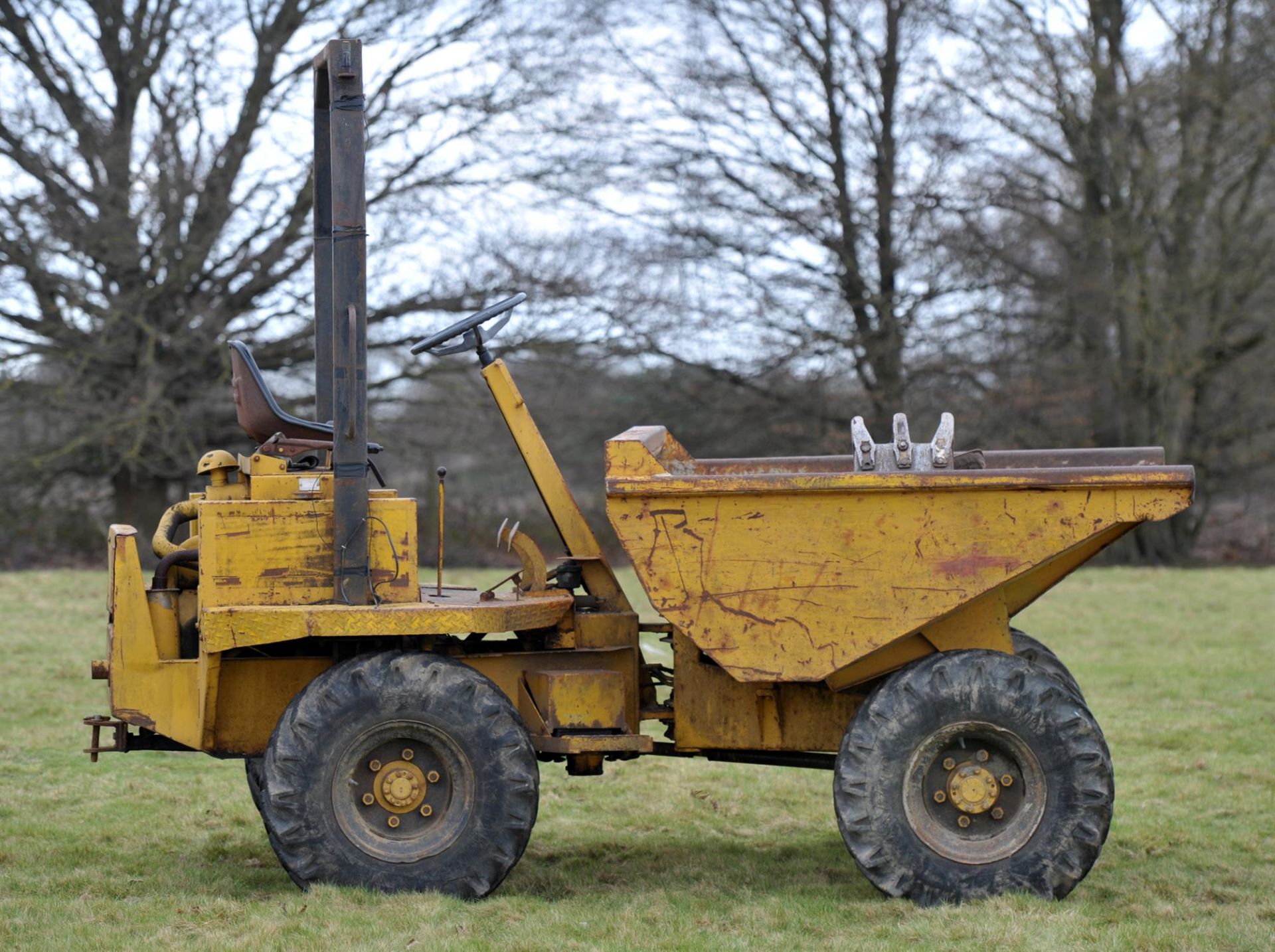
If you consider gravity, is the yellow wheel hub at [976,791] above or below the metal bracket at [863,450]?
below

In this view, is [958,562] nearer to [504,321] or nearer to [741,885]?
[741,885]

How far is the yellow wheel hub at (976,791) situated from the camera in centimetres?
516

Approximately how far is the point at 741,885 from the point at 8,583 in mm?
12434

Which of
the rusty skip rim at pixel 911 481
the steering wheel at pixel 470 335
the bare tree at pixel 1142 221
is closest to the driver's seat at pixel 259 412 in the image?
the steering wheel at pixel 470 335

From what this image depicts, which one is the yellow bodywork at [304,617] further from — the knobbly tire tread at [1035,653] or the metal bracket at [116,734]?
the knobbly tire tread at [1035,653]

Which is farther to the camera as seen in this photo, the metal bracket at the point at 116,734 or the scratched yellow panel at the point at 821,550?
the metal bracket at the point at 116,734

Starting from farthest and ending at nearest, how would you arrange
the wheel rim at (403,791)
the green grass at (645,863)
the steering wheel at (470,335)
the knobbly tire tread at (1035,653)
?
1. the knobbly tire tread at (1035,653)
2. the steering wheel at (470,335)
3. the wheel rim at (403,791)
4. the green grass at (645,863)


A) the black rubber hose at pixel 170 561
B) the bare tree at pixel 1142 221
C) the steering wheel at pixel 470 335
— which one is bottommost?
the black rubber hose at pixel 170 561

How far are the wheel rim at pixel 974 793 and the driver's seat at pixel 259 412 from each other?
8.39 feet

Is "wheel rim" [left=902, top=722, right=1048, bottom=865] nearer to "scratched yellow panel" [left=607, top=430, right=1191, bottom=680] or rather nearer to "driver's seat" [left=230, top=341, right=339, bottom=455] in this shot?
"scratched yellow panel" [left=607, top=430, right=1191, bottom=680]

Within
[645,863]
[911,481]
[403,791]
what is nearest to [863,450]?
[911,481]

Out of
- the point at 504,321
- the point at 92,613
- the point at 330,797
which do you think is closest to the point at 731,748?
the point at 330,797

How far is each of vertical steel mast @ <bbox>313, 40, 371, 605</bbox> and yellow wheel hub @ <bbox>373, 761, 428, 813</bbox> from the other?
1.98 ft

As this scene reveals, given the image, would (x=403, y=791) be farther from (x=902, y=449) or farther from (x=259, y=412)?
(x=902, y=449)
